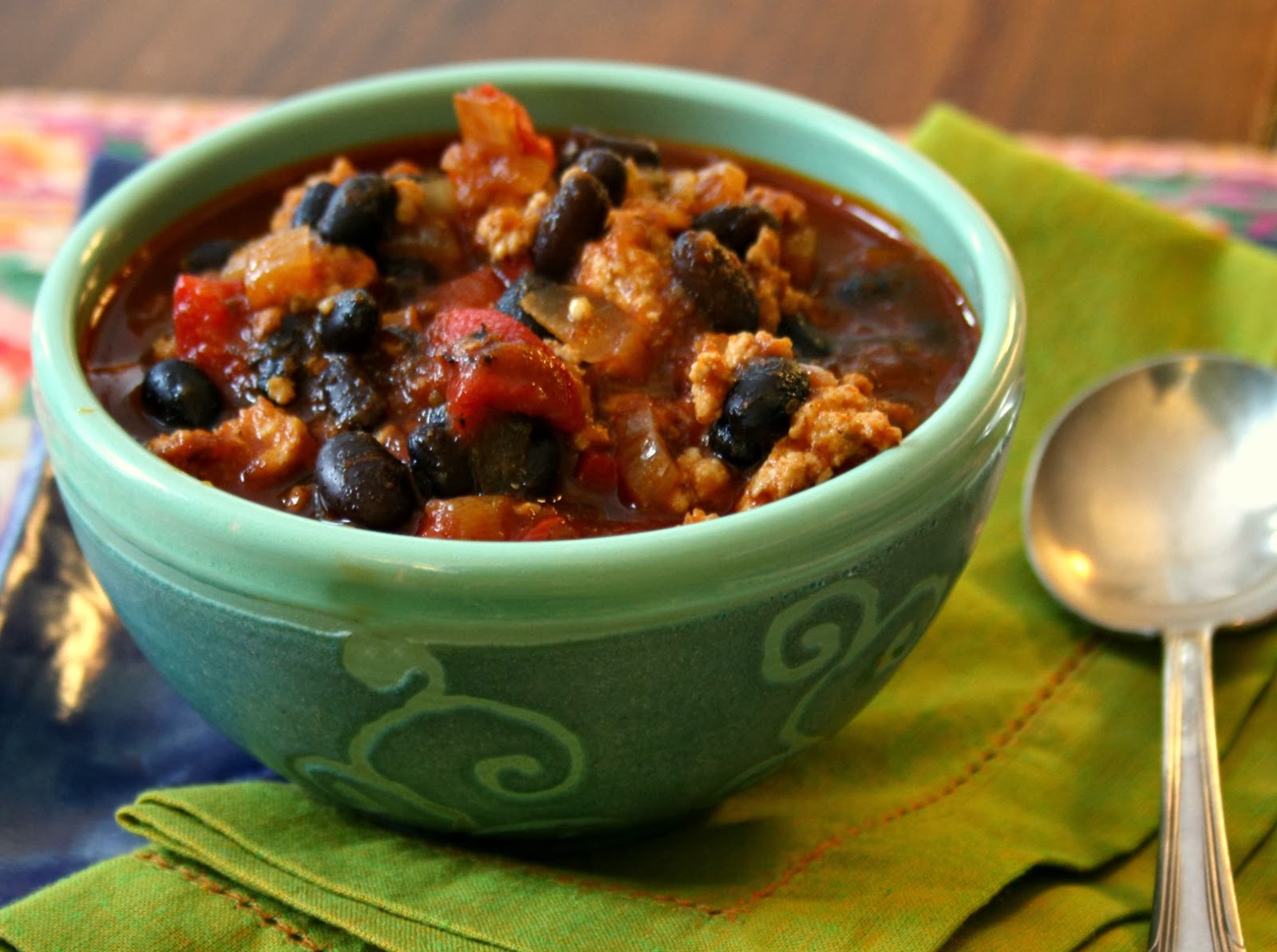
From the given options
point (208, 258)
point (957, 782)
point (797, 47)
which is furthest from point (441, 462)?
point (797, 47)

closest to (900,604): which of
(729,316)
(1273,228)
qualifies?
(729,316)

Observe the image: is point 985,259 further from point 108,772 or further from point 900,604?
point 108,772

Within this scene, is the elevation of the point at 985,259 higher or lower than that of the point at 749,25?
higher

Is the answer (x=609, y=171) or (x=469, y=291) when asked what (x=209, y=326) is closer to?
(x=469, y=291)

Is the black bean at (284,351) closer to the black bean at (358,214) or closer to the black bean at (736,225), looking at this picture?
the black bean at (358,214)

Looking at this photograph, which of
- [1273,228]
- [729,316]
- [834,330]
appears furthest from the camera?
[1273,228]

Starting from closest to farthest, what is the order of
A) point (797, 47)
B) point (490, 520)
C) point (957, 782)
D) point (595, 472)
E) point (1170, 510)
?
1. point (490, 520)
2. point (595, 472)
3. point (957, 782)
4. point (1170, 510)
5. point (797, 47)

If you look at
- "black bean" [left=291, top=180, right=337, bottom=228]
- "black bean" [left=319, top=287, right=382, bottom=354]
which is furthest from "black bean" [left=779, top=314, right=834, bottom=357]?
"black bean" [left=291, top=180, right=337, bottom=228]
